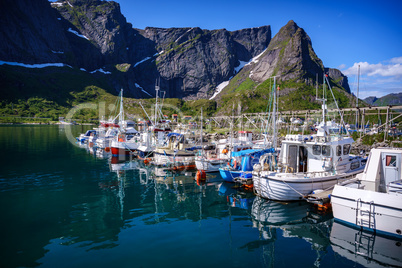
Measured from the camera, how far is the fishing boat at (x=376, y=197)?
43.5 feet

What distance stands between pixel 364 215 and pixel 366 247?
2081 mm

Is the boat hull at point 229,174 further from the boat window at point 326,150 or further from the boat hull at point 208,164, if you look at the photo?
the boat window at point 326,150

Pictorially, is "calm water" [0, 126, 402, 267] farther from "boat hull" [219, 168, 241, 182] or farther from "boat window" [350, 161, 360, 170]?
"boat window" [350, 161, 360, 170]

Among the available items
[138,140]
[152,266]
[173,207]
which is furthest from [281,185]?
[138,140]

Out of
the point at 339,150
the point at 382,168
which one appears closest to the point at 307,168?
the point at 339,150

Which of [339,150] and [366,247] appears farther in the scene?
[339,150]

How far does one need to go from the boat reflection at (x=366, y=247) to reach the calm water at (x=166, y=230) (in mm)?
50

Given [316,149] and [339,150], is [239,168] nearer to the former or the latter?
[316,149]

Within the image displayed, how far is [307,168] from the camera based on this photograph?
21.8 meters

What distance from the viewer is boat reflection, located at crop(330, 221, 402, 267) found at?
38.2ft

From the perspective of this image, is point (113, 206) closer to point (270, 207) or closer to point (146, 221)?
point (146, 221)

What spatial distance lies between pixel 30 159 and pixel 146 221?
3375 cm

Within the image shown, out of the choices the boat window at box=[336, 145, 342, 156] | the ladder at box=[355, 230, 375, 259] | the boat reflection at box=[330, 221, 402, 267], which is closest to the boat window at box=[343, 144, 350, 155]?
the boat window at box=[336, 145, 342, 156]

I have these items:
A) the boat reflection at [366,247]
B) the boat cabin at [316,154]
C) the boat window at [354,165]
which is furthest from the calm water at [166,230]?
the boat window at [354,165]
